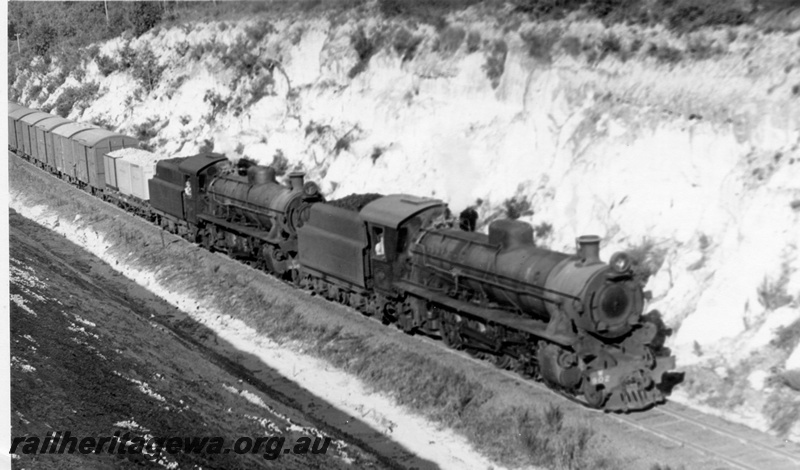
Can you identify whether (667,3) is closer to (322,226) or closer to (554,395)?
(322,226)

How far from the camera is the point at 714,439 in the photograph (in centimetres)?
1745

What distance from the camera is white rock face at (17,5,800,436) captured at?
21391 mm

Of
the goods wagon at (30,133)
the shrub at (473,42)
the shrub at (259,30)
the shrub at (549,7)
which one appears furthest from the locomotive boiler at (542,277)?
the goods wagon at (30,133)

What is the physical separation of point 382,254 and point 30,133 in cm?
3771

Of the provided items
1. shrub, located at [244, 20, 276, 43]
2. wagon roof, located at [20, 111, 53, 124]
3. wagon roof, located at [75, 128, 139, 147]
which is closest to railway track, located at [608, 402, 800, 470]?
wagon roof, located at [75, 128, 139, 147]

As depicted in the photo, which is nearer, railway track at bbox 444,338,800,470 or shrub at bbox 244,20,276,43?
railway track at bbox 444,338,800,470

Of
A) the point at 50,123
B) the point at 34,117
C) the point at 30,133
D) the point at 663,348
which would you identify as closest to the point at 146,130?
the point at 50,123

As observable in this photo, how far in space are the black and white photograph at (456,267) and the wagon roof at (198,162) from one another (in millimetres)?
136

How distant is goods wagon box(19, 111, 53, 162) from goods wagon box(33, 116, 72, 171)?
0.40 meters

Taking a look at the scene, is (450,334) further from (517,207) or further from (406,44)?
(406,44)

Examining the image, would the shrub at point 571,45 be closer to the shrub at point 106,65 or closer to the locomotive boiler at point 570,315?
the locomotive boiler at point 570,315

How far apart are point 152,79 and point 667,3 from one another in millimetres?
36369

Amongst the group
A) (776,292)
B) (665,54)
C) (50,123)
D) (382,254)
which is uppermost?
(665,54)

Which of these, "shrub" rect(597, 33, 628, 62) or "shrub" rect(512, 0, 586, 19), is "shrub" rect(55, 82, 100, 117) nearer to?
"shrub" rect(512, 0, 586, 19)
